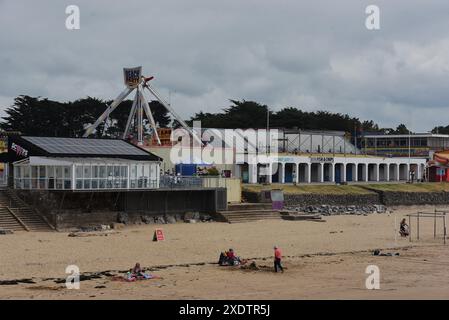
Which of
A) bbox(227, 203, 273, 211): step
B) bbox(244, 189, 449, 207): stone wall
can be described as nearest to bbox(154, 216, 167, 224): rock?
bbox(227, 203, 273, 211): step

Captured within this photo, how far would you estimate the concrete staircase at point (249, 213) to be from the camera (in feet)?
158

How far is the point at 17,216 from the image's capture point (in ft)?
131

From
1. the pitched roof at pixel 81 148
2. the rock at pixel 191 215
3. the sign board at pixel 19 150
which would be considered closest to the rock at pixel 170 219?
the rock at pixel 191 215

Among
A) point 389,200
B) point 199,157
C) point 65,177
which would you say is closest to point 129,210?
point 65,177

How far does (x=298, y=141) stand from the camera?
283ft

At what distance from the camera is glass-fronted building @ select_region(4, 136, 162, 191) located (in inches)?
1629

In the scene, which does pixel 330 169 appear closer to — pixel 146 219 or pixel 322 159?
pixel 322 159

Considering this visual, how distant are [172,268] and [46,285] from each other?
583 centimetres

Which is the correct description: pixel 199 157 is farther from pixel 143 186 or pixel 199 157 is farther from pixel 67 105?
pixel 67 105

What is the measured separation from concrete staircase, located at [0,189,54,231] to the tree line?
46.4 meters

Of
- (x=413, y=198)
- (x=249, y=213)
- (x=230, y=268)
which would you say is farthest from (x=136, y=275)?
(x=413, y=198)

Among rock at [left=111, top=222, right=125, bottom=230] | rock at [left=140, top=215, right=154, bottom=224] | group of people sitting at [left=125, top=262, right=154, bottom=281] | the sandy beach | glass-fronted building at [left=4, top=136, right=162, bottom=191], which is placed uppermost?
glass-fronted building at [left=4, top=136, right=162, bottom=191]

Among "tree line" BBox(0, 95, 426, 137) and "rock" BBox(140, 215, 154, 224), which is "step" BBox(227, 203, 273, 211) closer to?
"rock" BBox(140, 215, 154, 224)

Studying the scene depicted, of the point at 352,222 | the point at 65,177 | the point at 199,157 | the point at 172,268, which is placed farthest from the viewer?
the point at 199,157
